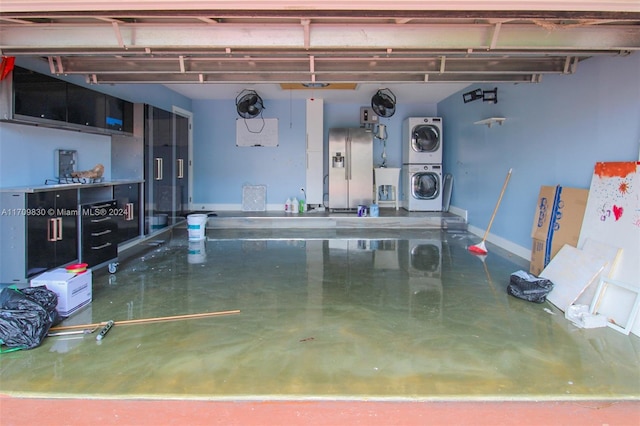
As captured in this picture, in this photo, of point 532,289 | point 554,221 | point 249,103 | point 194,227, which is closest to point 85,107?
point 194,227

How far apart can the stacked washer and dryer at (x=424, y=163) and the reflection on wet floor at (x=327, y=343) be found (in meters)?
3.58

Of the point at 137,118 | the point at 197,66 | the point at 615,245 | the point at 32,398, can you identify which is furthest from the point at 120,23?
the point at 615,245

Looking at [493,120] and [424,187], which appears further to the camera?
[424,187]

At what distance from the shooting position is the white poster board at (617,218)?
304 centimetres

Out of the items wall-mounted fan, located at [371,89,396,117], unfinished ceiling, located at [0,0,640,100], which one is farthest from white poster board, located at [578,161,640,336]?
wall-mounted fan, located at [371,89,396,117]

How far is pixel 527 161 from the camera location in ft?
16.3

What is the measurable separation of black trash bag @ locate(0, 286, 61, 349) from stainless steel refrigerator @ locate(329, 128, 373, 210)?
5.80m

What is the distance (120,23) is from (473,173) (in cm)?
553

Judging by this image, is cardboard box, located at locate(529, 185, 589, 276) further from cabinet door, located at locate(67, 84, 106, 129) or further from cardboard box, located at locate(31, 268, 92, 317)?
cabinet door, located at locate(67, 84, 106, 129)

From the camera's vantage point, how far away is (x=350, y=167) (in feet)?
26.6

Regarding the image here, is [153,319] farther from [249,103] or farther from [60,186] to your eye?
[249,103]

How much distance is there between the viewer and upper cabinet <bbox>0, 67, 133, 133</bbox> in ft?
11.4

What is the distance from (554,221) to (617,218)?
85cm

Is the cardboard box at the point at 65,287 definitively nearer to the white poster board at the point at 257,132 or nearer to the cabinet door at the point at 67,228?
the cabinet door at the point at 67,228
